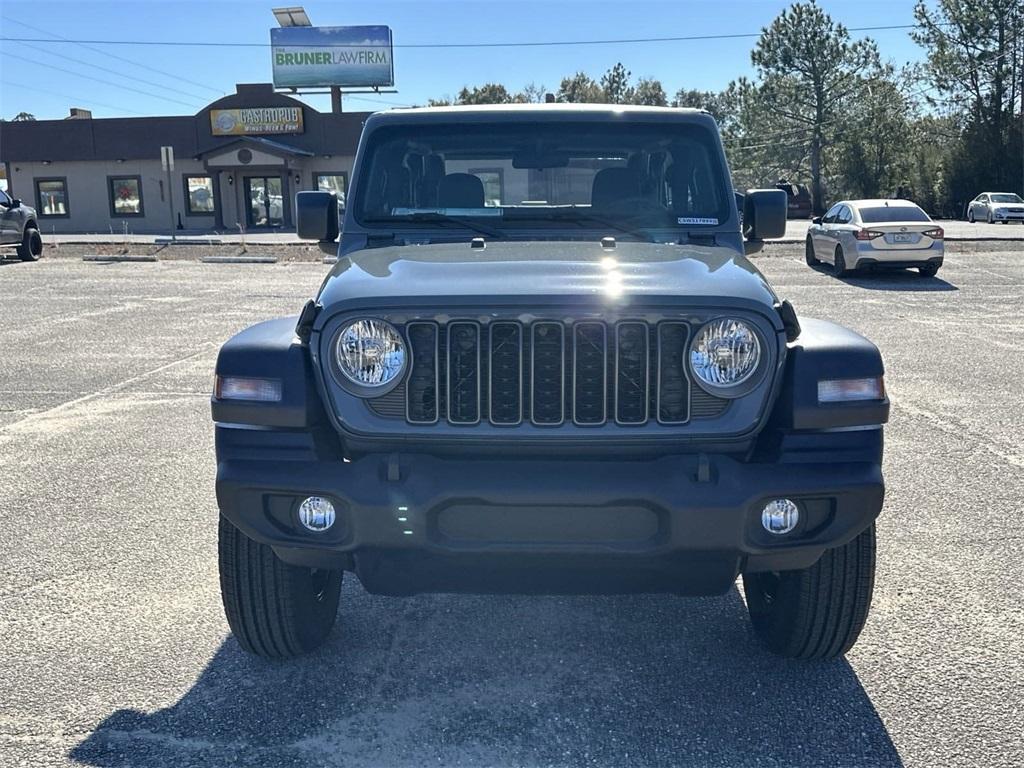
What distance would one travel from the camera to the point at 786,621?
343 cm

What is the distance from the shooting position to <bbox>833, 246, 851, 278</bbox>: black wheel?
720 inches

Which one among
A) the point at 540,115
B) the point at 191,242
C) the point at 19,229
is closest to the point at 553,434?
the point at 540,115

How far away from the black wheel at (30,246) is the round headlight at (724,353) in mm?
24546

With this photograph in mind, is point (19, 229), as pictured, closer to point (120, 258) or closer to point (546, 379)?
point (120, 258)

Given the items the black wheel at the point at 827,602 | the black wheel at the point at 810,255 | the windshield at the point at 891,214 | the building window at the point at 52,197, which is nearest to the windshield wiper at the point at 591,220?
the black wheel at the point at 827,602

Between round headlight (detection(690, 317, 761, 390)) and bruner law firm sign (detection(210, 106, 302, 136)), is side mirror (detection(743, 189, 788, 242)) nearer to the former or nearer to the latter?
round headlight (detection(690, 317, 761, 390))

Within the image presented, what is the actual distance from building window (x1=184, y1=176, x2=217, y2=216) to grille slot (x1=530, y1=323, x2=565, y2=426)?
4236 cm

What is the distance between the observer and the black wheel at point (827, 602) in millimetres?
3256

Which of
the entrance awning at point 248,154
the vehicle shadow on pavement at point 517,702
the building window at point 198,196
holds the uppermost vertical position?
the entrance awning at point 248,154

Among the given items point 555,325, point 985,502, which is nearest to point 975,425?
point 985,502

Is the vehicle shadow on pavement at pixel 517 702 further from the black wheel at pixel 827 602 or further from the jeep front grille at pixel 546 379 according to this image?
the jeep front grille at pixel 546 379

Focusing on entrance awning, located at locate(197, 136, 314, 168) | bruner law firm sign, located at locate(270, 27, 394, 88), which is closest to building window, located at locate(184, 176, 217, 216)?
entrance awning, located at locate(197, 136, 314, 168)

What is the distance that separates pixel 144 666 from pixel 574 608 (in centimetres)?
167

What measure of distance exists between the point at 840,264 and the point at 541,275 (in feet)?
54.6
